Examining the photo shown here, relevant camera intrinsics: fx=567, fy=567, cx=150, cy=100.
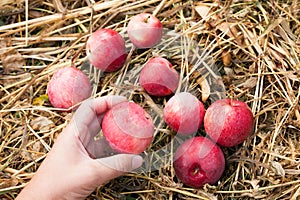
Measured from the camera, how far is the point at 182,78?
2.30 meters

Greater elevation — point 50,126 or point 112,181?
point 50,126

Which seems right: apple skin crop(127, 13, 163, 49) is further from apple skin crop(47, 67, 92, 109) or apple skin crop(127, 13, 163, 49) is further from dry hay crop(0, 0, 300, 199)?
apple skin crop(47, 67, 92, 109)

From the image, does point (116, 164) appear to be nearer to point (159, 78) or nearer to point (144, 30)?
point (159, 78)

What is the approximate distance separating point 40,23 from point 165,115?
821mm

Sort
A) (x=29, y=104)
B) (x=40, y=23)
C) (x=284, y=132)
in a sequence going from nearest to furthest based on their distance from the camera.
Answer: (x=284, y=132)
(x=29, y=104)
(x=40, y=23)

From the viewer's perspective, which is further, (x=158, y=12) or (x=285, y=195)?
(x=158, y=12)

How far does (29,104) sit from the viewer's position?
2.42 meters

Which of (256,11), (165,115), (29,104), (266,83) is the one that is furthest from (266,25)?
(29,104)

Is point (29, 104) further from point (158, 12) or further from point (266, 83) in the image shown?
point (266, 83)

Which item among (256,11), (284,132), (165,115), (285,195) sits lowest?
(285,195)

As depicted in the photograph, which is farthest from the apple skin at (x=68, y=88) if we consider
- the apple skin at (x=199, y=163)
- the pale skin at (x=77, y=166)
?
the apple skin at (x=199, y=163)

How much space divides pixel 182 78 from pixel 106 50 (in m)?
0.34

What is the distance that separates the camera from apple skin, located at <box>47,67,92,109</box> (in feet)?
7.55

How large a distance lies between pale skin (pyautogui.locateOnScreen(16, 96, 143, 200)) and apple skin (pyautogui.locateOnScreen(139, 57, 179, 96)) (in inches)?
8.9
